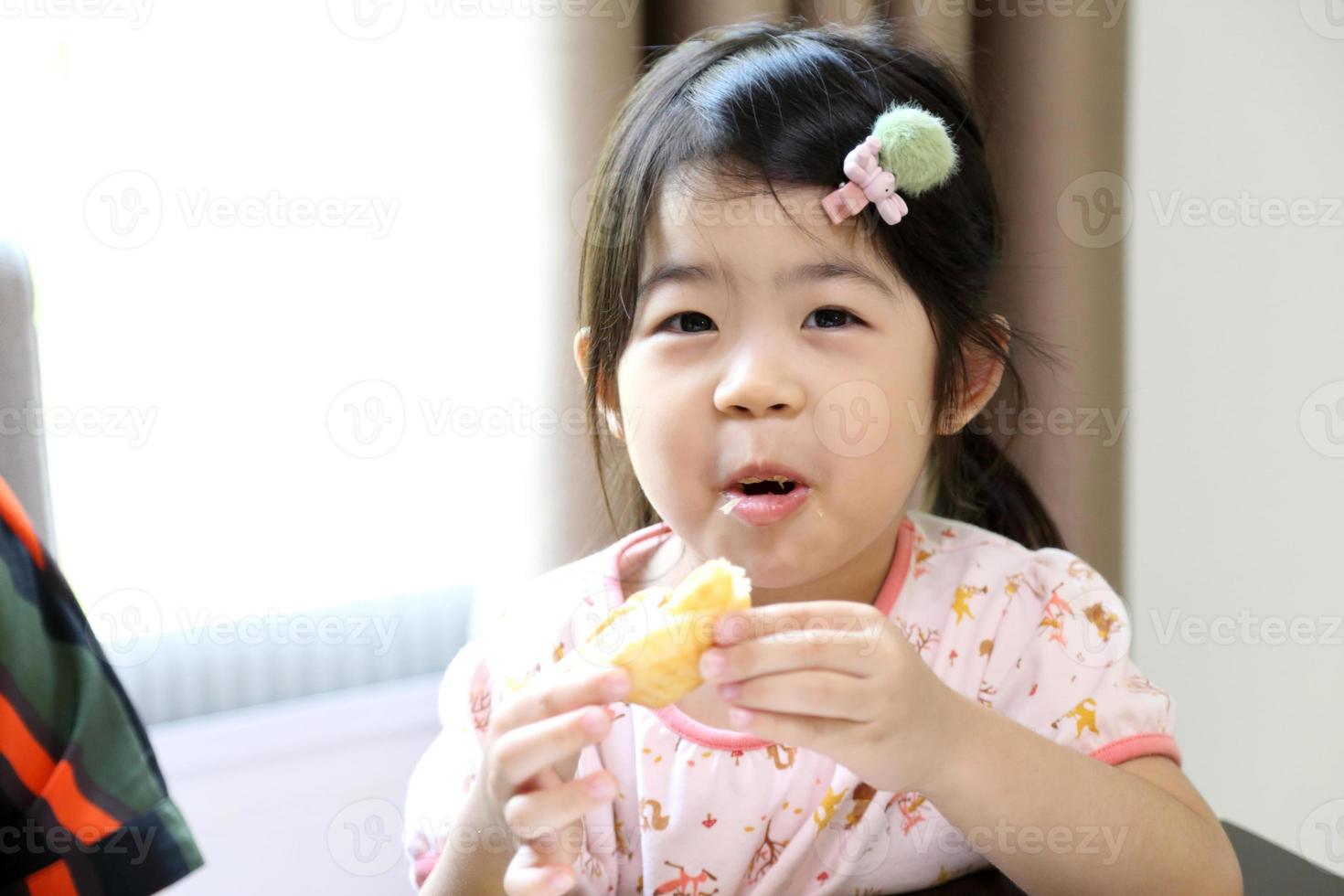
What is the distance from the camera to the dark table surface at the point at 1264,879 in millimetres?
865

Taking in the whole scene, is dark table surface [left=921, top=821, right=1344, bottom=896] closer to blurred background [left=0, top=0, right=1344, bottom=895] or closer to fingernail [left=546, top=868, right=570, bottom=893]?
fingernail [left=546, top=868, right=570, bottom=893]

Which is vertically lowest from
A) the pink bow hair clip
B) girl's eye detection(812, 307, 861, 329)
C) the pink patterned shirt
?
the pink patterned shirt

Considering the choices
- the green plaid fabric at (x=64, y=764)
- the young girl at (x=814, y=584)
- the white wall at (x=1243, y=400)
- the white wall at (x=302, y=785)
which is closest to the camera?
the green plaid fabric at (x=64, y=764)

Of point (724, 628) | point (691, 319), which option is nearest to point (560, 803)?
point (724, 628)

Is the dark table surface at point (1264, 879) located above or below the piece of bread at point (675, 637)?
below

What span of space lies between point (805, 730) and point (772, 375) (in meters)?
0.23

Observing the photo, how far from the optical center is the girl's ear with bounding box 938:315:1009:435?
0.99 meters

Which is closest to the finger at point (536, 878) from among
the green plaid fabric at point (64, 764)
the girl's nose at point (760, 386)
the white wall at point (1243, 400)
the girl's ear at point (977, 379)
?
the green plaid fabric at point (64, 764)

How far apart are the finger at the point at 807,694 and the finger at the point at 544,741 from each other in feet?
0.28

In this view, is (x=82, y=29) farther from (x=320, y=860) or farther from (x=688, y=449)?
(x=320, y=860)

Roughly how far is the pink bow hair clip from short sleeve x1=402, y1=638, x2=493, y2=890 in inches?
17.7

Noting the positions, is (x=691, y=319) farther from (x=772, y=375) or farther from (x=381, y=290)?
(x=381, y=290)

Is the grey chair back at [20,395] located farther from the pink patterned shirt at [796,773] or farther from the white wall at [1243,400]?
the white wall at [1243,400]

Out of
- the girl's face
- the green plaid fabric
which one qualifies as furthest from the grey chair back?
the girl's face
